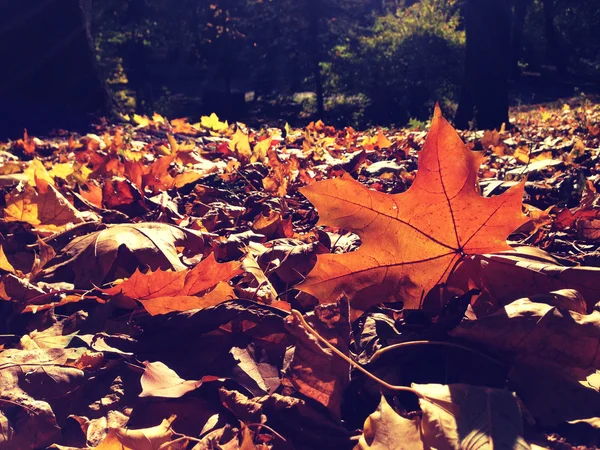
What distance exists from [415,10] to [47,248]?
24.3 metres

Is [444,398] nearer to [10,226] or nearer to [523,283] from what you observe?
[523,283]

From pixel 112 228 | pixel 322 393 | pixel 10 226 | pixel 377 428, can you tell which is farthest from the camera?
pixel 10 226

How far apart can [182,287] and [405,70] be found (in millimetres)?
18278

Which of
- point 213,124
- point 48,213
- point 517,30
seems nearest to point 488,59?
point 213,124

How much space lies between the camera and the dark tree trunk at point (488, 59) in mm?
9039

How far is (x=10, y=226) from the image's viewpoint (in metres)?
1.88

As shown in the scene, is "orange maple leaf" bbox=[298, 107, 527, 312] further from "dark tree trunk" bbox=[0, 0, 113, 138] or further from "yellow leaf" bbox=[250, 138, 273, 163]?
"dark tree trunk" bbox=[0, 0, 113, 138]

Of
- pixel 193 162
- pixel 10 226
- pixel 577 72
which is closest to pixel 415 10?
pixel 577 72

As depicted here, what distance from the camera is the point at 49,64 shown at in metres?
7.59

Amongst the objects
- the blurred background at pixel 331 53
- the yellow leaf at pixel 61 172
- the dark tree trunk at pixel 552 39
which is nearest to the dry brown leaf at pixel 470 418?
the yellow leaf at pixel 61 172

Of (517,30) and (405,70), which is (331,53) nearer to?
(405,70)

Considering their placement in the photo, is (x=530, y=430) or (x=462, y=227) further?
(x=462, y=227)

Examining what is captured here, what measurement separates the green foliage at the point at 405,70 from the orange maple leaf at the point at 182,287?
53.2 feet

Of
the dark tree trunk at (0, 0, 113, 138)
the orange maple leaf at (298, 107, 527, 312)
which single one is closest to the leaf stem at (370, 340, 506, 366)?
the orange maple leaf at (298, 107, 527, 312)
